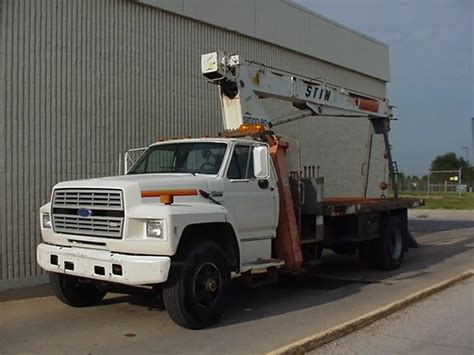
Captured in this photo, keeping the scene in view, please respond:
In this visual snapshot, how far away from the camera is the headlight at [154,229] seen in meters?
6.62

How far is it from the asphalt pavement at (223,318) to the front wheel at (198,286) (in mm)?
185

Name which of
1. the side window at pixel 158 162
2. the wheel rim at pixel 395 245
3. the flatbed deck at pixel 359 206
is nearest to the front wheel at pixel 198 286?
the side window at pixel 158 162

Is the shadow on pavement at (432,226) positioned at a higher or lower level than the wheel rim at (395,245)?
lower

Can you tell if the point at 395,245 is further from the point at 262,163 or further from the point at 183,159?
the point at 183,159

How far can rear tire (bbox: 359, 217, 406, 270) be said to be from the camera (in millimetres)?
11961

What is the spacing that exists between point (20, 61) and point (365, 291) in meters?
7.03

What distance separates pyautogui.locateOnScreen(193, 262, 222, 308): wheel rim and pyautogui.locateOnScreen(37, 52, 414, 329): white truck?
1 cm

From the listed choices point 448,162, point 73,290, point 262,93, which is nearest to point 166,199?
point 73,290

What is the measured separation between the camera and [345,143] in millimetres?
20234

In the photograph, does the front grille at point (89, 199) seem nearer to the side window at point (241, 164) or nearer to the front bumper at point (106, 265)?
the front bumper at point (106, 265)

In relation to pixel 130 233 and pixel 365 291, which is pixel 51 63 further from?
pixel 365 291

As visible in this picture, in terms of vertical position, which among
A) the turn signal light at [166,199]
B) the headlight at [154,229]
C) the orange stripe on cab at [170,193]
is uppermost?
the orange stripe on cab at [170,193]

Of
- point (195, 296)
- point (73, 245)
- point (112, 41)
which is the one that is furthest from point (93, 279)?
point (112, 41)

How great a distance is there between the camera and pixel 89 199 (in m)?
7.14
